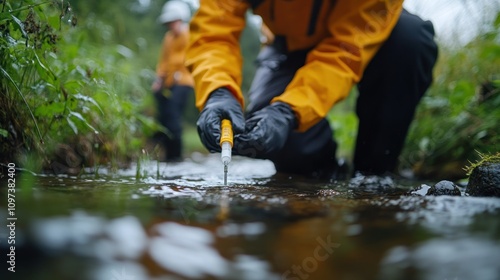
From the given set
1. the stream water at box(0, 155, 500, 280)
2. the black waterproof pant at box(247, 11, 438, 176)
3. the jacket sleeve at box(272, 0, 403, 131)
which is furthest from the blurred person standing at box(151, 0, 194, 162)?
the stream water at box(0, 155, 500, 280)

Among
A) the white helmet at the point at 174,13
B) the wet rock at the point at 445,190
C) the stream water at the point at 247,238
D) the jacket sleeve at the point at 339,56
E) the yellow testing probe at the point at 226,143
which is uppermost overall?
the white helmet at the point at 174,13

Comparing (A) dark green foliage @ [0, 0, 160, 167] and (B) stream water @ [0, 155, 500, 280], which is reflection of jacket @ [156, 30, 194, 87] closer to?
(A) dark green foliage @ [0, 0, 160, 167]

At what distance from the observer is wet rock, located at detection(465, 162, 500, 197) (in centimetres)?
132

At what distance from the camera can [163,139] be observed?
5258 mm

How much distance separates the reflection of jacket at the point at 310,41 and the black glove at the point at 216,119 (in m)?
0.13

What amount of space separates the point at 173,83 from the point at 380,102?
12.5 ft

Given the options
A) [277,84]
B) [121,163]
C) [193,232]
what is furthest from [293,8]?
[193,232]

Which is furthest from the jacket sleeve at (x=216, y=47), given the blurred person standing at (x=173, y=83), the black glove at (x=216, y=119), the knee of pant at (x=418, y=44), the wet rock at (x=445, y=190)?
the blurred person standing at (x=173, y=83)

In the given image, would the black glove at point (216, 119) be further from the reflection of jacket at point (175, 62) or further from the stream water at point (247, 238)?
the reflection of jacket at point (175, 62)

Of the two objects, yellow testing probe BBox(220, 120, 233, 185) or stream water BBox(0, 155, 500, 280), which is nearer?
stream water BBox(0, 155, 500, 280)

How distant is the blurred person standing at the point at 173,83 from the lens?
206 inches

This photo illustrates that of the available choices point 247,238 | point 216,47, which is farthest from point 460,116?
point 247,238

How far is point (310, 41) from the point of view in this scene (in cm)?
236

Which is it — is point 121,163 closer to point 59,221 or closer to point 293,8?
point 293,8
